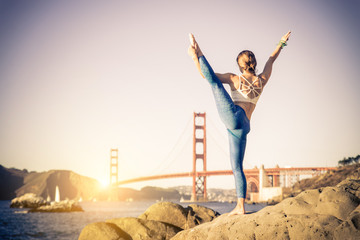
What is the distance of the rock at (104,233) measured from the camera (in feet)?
20.3

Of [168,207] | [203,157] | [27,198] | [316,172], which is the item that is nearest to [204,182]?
[203,157]

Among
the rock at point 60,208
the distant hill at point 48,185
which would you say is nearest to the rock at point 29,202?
the rock at point 60,208

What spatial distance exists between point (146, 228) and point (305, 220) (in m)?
3.13

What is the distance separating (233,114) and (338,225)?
141cm

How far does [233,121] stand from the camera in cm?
418

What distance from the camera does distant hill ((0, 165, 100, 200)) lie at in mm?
125250

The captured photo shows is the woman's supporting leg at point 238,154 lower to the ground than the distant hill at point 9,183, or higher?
higher

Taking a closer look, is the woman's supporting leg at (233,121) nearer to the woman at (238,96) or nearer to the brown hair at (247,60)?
the woman at (238,96)

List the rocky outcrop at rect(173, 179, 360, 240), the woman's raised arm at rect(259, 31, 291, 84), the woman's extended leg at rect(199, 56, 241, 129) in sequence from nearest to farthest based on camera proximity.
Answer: the rocky outcrop at rect(173, 179, 360, 240) < the woman's extended leg at rect(199, 56, 241, 129) < the woman's raised arm at rect(259, 31, 291, 84)

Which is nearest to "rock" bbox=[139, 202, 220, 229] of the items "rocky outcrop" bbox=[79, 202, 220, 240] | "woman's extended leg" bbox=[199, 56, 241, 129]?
"rocky outcrop" bbox=[79, 202, 220, 240]

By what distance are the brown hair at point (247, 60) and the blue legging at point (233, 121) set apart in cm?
38

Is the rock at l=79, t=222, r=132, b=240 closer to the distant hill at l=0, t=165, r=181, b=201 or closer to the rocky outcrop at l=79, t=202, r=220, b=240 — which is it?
the rocky outcrop at l=79, t=202, r=220, b=240

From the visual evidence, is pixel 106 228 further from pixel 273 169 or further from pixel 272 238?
pixel 273 169

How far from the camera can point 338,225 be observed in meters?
3.56
